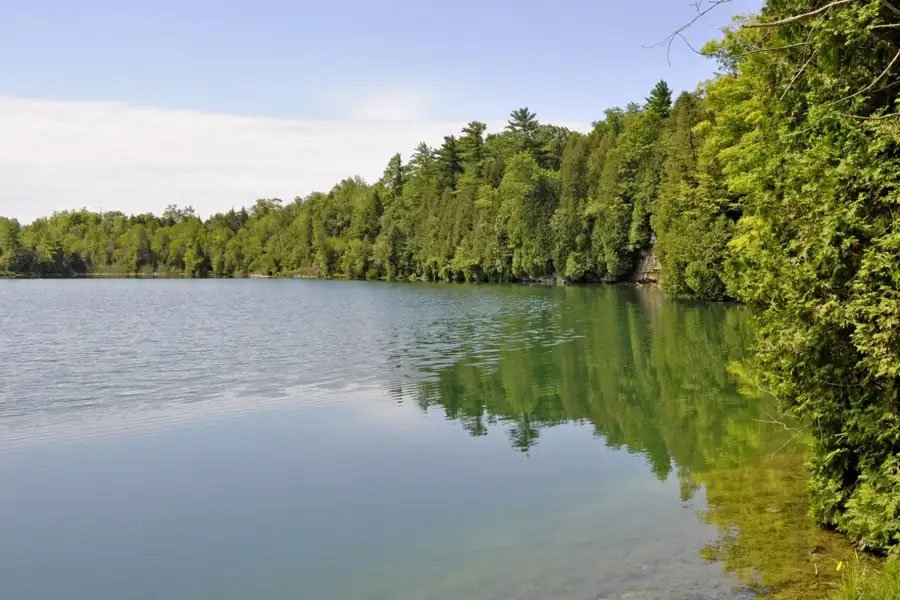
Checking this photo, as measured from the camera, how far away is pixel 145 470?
39.0 ft

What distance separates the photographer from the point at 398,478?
11.1 m

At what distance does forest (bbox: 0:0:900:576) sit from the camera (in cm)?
682

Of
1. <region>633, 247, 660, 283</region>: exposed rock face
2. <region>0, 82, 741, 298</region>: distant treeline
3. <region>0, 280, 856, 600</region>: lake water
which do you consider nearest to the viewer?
<region>0, 280, 856, 600</region>: lake water

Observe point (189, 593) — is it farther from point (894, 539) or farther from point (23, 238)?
point (23, 238)

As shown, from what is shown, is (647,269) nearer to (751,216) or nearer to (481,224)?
(481,224)

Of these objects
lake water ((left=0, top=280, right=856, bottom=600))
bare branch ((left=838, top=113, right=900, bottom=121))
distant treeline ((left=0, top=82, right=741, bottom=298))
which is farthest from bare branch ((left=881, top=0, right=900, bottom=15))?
distant treeline ((left=0, top=82, right=741, bottom=298))

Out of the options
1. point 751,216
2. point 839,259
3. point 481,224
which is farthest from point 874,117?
point 481,224

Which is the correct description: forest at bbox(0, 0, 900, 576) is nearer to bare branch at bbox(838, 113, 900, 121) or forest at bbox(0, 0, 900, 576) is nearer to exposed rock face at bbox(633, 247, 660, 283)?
bare branch at bbox(838, 113, 900, 121)

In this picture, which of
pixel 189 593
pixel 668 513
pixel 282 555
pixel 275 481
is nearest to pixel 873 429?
pixel 668 513

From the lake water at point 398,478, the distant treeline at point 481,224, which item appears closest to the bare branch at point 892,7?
the lake water at point 398,478

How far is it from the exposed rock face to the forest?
1.20 m

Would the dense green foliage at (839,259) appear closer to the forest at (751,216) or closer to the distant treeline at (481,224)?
the forest at (751,216)

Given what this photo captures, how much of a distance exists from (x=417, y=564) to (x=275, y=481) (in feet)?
13.1

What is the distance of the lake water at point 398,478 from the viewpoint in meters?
7.59
